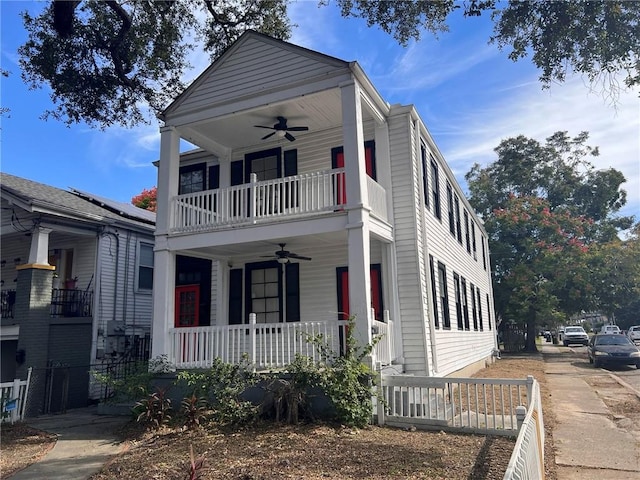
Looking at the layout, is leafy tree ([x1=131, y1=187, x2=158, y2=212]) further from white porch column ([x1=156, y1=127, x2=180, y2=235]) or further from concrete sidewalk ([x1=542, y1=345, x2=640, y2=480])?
concrete sidewalk ([x1=542, y1=345, x2=640, y2=480])

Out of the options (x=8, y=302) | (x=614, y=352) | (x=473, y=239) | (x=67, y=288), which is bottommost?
(x=614, y=352)

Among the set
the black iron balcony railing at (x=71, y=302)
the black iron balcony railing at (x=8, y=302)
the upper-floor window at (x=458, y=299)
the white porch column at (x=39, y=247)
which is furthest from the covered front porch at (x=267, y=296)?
the black iron balcony railing at (x=8, y=302)

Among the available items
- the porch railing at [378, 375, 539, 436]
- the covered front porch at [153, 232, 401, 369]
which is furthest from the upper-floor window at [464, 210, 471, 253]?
the porch railing at [378, 375, 539, 436]

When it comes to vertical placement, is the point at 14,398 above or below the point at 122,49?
below

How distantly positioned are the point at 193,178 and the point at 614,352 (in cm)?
1790

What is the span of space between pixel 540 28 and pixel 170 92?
36.2ft

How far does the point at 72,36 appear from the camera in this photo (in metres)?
12.9

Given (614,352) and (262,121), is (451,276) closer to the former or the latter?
(262,121)

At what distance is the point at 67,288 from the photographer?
48.5 feet

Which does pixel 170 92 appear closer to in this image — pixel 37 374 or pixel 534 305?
pixel 37 374

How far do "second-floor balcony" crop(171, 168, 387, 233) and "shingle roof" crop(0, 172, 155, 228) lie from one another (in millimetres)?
3982

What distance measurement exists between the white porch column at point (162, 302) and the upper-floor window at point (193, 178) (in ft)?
11.6

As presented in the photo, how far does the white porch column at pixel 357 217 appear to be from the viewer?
337 inches

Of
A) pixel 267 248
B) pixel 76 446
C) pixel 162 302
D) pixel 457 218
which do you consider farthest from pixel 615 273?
pixel 76 446
